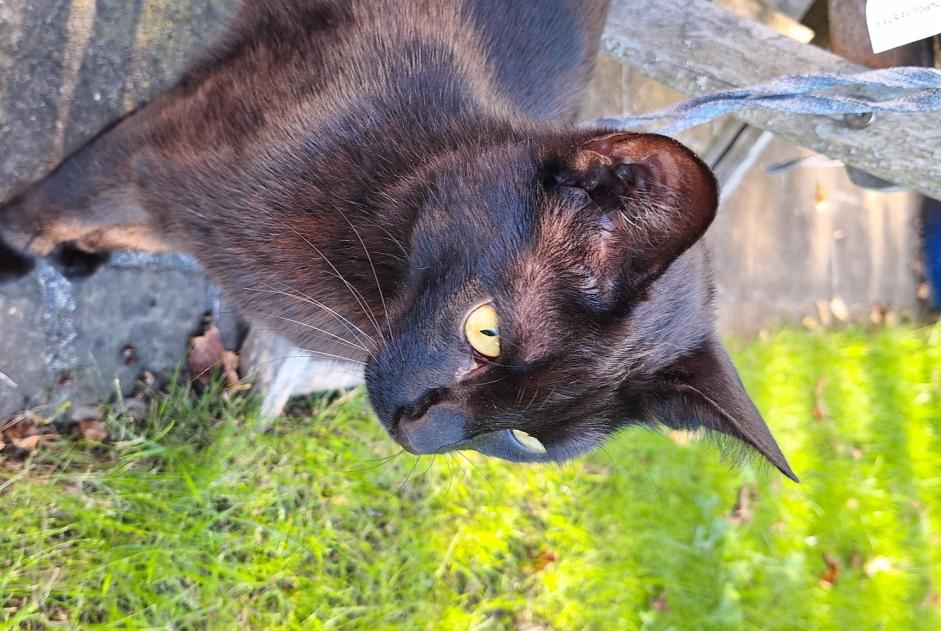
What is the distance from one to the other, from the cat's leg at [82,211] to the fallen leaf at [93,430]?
344 millimetres

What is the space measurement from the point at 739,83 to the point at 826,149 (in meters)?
0.24

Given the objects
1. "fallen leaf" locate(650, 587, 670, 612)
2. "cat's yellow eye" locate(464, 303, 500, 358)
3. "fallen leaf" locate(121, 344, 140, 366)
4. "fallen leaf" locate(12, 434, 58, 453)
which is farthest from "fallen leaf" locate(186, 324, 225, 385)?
"fallen leaf" locate(650, 587, 670, 612)

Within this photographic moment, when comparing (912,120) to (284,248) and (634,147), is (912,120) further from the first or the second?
(284,248)

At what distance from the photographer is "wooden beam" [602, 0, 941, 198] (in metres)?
1.43

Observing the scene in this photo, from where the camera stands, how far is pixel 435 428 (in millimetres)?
1043

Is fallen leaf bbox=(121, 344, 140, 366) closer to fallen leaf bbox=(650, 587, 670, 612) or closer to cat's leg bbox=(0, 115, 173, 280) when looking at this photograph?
cat's leg bbox=(0, 115, 173, 280)

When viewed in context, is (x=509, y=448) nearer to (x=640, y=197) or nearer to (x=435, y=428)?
(x=435, y=428)

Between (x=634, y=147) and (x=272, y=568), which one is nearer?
(x=634, y=147)

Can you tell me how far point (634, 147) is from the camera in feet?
2.91

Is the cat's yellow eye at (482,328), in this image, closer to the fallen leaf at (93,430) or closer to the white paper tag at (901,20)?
the white paper tag at (901,20)

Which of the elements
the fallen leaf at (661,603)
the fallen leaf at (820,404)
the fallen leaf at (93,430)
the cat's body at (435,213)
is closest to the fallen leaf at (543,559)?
the fallen leaf at (661,603)

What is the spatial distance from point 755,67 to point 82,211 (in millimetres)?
1474

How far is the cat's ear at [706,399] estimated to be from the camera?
3.53 feet

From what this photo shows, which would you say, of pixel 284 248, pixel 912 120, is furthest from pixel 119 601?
pixel 912 120
